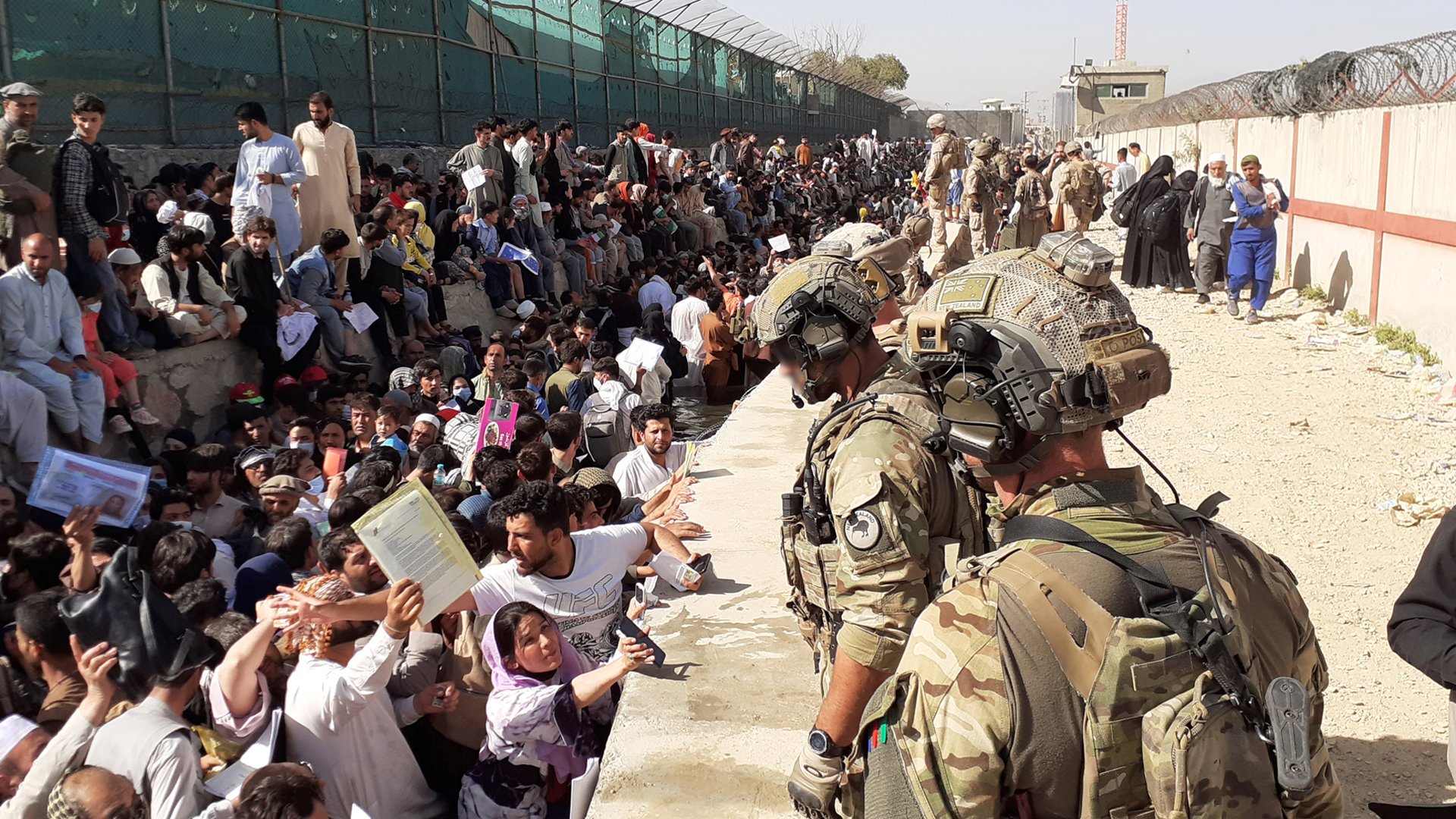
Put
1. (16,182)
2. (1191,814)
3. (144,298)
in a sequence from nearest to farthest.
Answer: (1191,814)
(16,182)
(144,298)

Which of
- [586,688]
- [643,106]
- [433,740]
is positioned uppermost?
[643,106]

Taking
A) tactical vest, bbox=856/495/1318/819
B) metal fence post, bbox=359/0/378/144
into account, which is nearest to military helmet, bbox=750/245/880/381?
tactical vest, bbox=856/495/1318/819

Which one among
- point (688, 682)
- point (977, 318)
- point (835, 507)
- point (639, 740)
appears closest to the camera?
point (977, 318)

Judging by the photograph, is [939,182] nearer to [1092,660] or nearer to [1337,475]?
[1337,475]

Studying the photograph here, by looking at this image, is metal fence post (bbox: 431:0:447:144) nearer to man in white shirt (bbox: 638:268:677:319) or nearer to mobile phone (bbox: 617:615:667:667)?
man in white shirt (bbox: 638:268:677:319)

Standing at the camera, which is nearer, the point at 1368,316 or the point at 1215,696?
the point at 1215,696

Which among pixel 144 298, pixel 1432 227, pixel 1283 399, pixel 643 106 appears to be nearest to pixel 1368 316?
pixel 1432 227

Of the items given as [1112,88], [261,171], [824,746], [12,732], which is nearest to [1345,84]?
[261,171]

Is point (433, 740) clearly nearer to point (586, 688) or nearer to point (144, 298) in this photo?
point (586, 688)

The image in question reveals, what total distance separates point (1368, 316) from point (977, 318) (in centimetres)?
1190

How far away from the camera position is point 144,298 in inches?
313

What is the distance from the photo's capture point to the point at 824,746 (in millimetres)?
2434

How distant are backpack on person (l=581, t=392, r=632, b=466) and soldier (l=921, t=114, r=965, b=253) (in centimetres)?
700

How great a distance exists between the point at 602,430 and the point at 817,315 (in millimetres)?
5364
